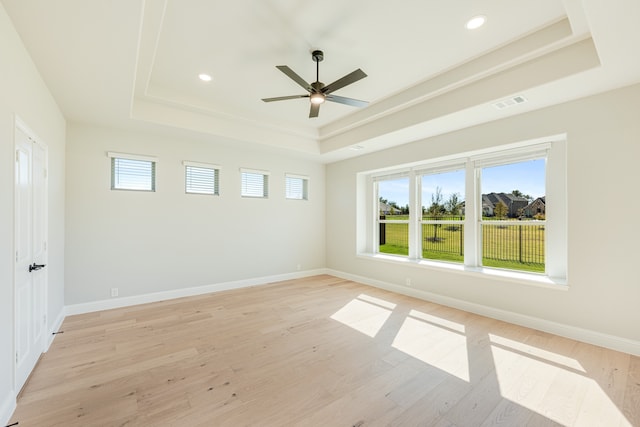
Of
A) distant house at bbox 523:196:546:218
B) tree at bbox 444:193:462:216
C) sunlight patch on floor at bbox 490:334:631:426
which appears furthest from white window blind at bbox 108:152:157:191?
distant house at bbox 523:196:546:218

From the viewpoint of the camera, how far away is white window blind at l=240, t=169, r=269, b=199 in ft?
18.7

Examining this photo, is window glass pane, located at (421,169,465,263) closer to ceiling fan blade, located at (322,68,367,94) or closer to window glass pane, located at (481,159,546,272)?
window glass pane, located at (481,159,546,272)

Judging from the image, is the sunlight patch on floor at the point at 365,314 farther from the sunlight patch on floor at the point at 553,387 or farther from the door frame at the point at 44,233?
the door frame at the point at 44,233

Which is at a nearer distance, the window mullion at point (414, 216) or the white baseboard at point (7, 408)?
the white baseboard at point (7, 408)

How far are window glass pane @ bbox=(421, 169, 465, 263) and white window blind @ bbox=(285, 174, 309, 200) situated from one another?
8.91ft

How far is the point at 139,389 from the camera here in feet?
7.53

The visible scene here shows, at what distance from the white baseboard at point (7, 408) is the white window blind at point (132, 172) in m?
3.12

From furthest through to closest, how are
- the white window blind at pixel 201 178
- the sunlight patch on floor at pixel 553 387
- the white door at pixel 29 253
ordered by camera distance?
the white window blind at pixel 201 178
the white door at pixel 29 253
the sunlight patch on floor at pixel 553 387

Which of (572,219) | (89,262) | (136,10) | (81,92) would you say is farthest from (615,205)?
(89,262)

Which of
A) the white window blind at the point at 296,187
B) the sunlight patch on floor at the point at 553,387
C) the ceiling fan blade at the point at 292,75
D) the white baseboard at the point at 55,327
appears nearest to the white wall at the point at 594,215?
the sunlight patch on floor at the point at 553,387

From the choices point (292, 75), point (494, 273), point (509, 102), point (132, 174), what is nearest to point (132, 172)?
point (132, 174)

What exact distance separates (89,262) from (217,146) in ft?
9.11

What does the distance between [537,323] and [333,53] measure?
4157mm

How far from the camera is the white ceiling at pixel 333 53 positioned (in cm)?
217
